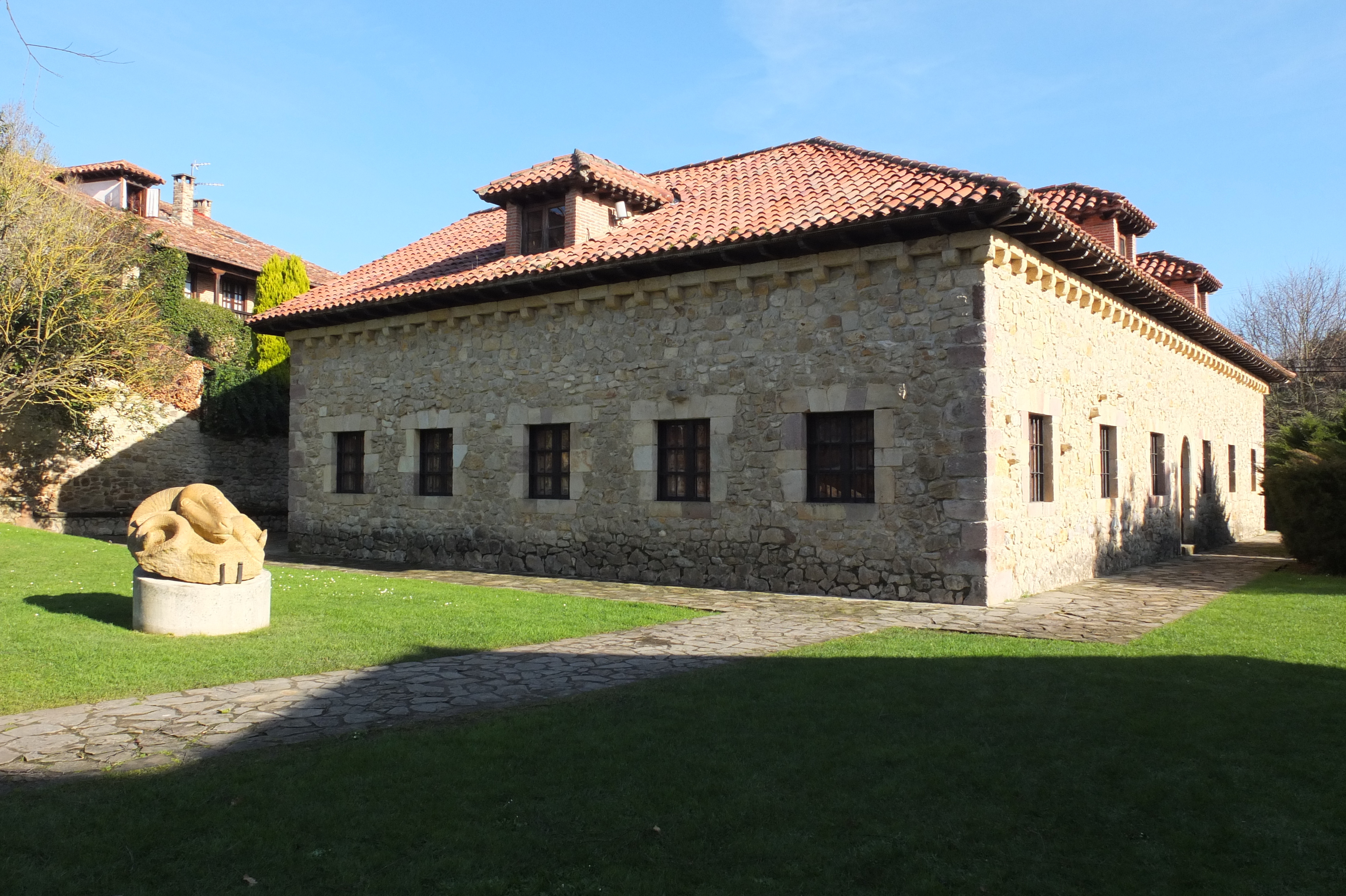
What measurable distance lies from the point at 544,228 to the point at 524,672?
9493 millimetres

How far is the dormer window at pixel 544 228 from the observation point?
47.3 feet

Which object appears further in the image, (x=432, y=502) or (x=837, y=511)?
(x=432, y=502)

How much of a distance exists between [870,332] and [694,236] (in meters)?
2.57

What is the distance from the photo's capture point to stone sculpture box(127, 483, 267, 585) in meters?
7.62

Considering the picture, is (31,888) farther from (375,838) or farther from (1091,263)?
(1091,263)

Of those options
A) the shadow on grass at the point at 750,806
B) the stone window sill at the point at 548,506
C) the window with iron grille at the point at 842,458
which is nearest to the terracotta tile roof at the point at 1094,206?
the window with iron grille at the point at 842,458

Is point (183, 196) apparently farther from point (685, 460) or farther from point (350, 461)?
point (685, 460)

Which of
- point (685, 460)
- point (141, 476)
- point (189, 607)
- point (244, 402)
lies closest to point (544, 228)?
point (685, 460)

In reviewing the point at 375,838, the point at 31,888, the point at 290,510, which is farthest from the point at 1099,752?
the point at 290,510

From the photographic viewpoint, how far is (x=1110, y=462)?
13.6 metres

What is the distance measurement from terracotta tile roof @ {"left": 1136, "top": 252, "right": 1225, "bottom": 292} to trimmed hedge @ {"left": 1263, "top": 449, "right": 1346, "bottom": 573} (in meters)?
6.92

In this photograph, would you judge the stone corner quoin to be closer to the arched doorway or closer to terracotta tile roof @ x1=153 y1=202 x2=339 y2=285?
the arched doorway

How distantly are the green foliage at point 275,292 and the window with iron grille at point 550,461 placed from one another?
12.9 m

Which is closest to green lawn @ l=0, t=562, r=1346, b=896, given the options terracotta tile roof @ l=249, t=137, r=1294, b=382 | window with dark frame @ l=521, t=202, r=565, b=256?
terracotta tile roof @ l=249, t=137, r=1294, b=382
